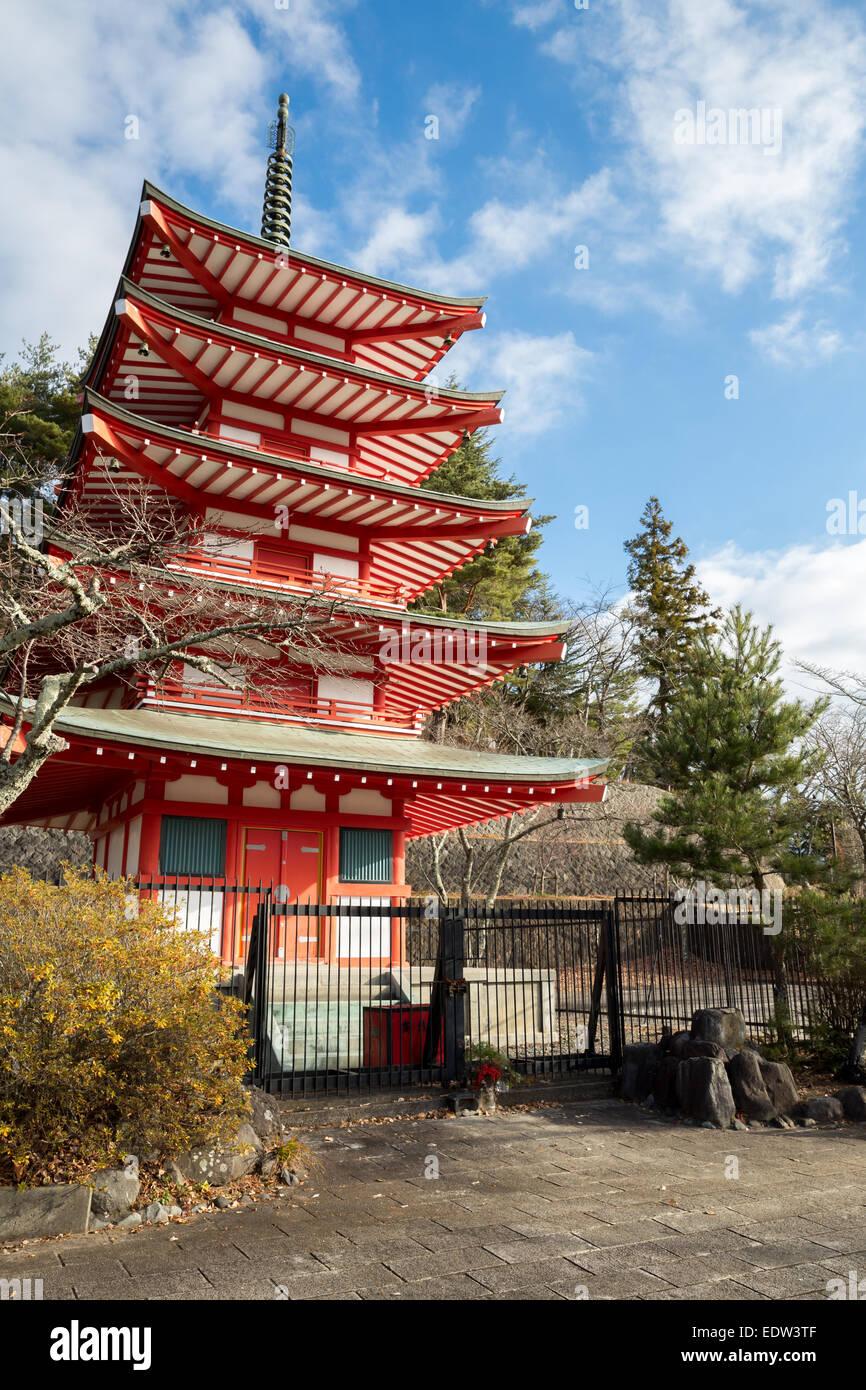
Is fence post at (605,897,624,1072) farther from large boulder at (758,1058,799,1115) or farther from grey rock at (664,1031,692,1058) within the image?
large boulder at (758,1058,799,1115)

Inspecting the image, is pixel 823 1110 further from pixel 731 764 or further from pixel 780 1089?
pixel 731 764

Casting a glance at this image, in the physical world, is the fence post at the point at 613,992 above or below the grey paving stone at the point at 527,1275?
above

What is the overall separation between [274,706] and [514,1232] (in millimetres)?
11905

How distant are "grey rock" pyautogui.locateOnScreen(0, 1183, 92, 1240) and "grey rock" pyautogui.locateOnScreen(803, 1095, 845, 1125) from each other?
813cm

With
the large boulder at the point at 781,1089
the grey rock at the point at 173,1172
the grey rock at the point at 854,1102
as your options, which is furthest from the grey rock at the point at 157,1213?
the grey rock at the point at 854,1102

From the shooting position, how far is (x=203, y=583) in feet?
48.1

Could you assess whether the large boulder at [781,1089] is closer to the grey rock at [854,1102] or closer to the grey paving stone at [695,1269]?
the grey rock at [854,1102]

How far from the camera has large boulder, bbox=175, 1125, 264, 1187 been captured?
729cm

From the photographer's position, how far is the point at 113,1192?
671 centimetres

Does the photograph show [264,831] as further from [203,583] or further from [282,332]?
[282,332]

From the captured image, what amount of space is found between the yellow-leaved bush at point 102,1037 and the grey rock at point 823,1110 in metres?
6.87

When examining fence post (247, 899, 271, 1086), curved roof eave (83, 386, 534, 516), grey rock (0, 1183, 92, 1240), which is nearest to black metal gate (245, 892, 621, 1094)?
fence post (247, 899, 271, 1086)

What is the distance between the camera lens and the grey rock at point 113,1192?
6.65 metres

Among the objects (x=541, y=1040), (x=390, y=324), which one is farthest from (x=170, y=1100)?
(x=390, y=324)
